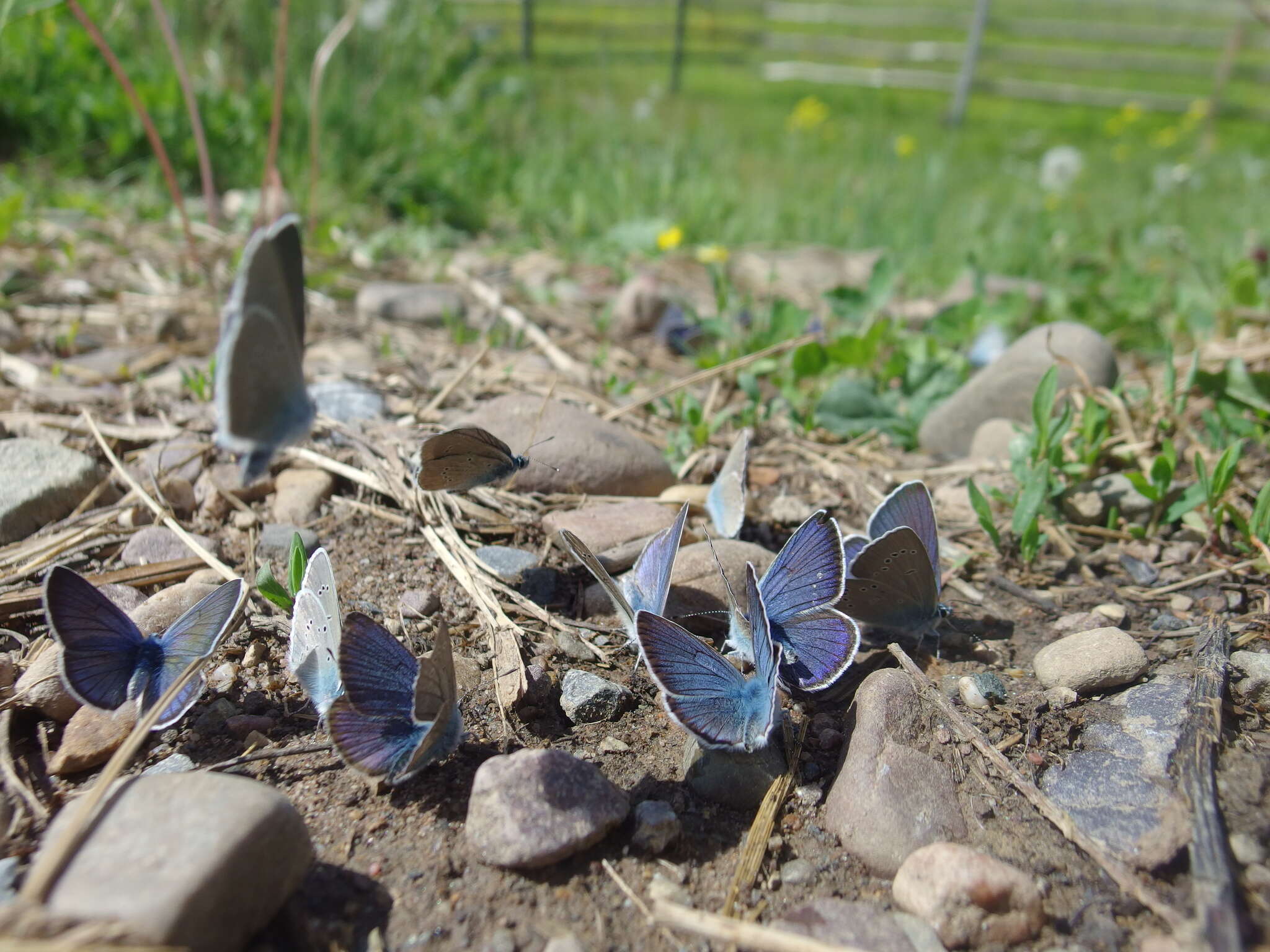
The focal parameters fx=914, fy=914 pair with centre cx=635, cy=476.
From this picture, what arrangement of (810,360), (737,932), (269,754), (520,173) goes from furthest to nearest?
(520,173) → (810,360) → (269,754) → (737,932)

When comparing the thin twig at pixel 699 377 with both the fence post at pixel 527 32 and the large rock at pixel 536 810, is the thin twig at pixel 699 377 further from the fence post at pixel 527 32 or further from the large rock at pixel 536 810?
the fence post at pixel 527 32

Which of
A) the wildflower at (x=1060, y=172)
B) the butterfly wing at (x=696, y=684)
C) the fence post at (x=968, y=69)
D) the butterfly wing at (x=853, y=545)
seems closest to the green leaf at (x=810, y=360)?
the butterfly wing at (x=853, y=545)

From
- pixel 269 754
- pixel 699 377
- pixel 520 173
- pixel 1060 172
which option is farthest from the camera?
pixel 1060 172

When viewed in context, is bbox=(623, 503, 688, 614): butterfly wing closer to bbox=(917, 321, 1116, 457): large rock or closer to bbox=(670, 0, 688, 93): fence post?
bbox=(917, 321, 1116, 457): large rock

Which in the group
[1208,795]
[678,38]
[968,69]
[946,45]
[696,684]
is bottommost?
[946,45]

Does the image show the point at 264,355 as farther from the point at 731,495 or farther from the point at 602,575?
the point at 731,495

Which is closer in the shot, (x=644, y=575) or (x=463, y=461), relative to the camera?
(x=644, y=575)

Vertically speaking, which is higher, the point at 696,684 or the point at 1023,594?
the point at 696,684

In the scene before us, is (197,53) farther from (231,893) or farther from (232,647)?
(231,893)

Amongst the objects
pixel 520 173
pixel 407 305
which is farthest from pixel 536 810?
pixel 520 173
